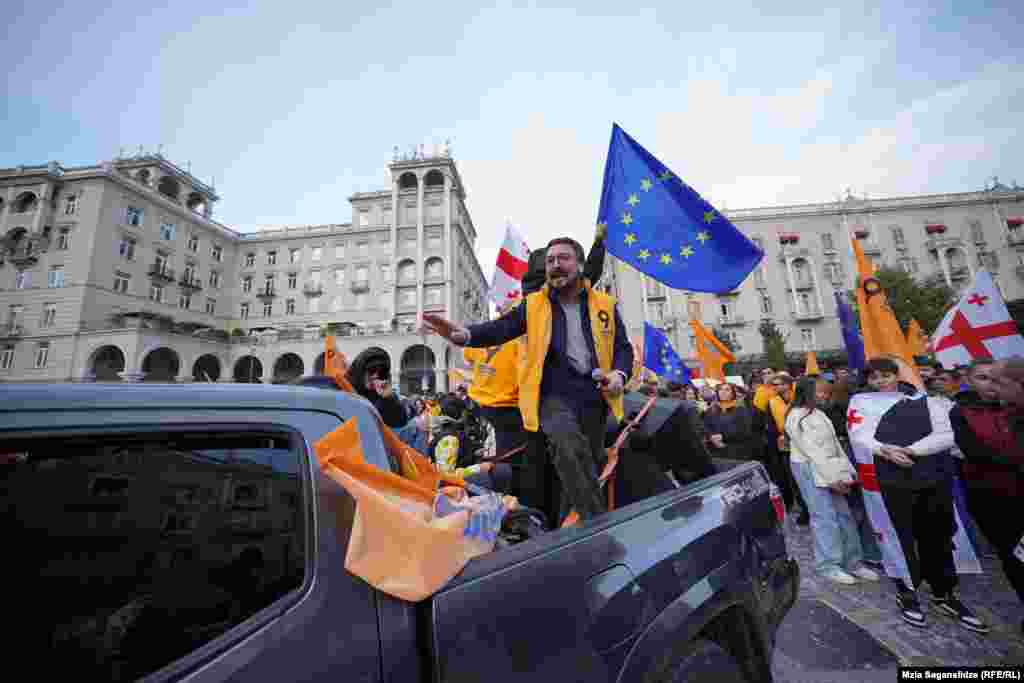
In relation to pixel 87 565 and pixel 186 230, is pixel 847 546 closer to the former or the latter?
pixel 87 565

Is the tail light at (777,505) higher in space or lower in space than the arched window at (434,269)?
lower

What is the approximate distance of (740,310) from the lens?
39250mm

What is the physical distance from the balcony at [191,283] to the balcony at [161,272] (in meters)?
0.95

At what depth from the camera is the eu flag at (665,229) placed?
3.89 meters

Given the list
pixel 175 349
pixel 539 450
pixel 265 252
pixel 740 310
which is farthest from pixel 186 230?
pixel 740 310

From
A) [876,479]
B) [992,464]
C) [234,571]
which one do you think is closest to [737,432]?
[876,479]

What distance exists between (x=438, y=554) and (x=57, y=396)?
0.87m

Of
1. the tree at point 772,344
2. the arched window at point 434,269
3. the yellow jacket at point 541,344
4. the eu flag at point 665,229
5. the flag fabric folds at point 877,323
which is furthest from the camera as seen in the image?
the arched window at point 434,269

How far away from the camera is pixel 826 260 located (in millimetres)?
40188

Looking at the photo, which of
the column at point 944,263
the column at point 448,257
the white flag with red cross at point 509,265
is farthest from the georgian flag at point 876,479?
the column at point 944,263

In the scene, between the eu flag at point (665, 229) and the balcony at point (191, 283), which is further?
the balcony at point (191, 283)

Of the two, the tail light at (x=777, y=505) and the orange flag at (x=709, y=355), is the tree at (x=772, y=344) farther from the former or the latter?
the tail light at (x=777, y=505)

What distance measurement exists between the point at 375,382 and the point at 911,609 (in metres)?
5.08

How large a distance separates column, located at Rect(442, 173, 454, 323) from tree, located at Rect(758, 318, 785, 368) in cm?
2772
